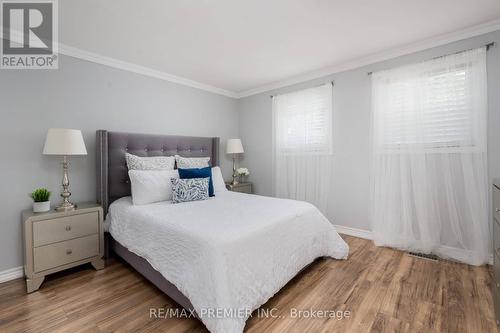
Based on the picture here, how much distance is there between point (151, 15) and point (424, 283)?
3.39 m

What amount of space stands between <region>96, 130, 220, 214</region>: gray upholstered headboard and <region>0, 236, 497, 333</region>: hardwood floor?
0.84 metres

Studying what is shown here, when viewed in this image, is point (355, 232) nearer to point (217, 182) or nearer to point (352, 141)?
point (352, 141)

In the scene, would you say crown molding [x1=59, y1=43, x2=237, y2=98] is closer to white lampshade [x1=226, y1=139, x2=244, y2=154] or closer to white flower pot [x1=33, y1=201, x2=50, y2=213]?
white lampshade [x1=226, y1=139, x2=244, y2=154]

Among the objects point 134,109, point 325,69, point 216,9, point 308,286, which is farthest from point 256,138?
point 308,286

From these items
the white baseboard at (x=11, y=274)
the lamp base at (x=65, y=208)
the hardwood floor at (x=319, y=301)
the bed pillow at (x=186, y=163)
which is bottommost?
the hardwood floor at (x=319, y=301)

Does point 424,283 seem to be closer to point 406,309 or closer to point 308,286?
point 406,309

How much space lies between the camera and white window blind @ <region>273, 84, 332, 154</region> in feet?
11.1

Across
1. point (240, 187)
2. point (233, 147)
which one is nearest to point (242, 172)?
point (240, 187)

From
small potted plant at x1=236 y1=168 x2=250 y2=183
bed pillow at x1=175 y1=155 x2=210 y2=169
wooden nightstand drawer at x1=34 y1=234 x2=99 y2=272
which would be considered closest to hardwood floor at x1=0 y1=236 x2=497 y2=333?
wooden nightstand drawer at x1=34 y1=234 x2=99 y2=272

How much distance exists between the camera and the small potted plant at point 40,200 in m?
2.15

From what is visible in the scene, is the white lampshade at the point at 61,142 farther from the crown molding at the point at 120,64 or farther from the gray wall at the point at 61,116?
the crown molding at the point at 120,64

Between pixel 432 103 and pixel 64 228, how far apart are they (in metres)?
4.01

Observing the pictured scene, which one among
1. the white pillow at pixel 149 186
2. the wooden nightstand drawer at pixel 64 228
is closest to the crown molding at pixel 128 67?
the white pillow at pixel 149 186

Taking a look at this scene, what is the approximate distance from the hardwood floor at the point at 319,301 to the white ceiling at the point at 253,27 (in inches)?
94.5
